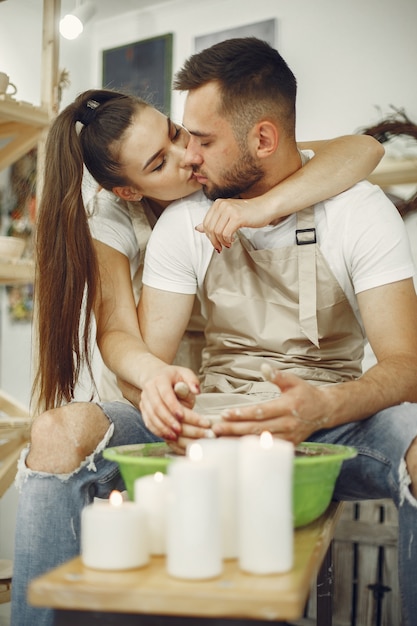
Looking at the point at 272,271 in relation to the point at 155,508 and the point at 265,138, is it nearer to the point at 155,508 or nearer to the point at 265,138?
the point at 265,138

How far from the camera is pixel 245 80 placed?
5.56 feet

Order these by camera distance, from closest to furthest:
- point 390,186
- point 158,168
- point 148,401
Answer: point 148,401, point 158,168, point 390,186

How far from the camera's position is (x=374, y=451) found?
4.43ft

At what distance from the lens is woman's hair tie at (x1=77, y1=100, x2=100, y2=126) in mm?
1800

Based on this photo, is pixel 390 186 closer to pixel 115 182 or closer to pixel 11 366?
pixel 115 182

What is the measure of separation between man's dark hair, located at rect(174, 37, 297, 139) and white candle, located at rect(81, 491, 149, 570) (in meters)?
1.08

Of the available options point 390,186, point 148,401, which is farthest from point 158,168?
point 390,186

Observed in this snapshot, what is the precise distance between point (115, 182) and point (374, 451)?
940 millimetres

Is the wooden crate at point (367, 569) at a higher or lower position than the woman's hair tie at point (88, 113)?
lower

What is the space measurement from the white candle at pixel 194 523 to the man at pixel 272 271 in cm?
63

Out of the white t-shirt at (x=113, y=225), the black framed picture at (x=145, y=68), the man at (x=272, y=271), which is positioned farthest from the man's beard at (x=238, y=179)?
the black framed picture at (x=145, y=68)

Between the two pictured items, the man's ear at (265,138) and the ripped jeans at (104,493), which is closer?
the ripped jeans at (104,493)

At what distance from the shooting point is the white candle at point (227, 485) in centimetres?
91

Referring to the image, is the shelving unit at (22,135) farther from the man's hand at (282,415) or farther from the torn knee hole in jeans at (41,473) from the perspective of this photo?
the man's hand at (282,415)
